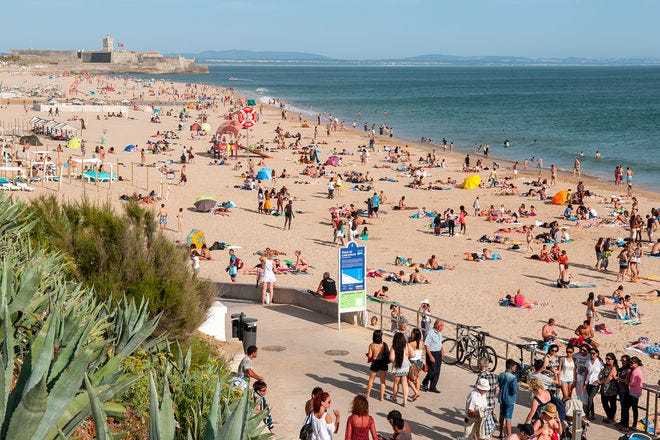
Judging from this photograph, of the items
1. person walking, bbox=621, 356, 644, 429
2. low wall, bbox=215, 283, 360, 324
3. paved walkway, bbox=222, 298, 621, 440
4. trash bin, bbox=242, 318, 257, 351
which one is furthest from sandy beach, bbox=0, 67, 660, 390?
trash bin, bbox=242, 318, 257, 351

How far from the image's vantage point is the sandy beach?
17.6m

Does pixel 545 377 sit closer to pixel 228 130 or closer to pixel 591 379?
pixel 591 379

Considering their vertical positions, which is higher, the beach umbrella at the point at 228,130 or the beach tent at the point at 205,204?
the beach umbrella at the point at 228,130

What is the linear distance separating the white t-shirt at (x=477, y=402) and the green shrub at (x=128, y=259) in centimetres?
343

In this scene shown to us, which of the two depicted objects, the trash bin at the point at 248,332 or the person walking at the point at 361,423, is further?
the trash bin at the point at 248,332

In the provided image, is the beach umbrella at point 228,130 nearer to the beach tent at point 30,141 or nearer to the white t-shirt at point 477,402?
the beach tent at point 30,141

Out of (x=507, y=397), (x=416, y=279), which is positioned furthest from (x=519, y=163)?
(x=507, y=397)

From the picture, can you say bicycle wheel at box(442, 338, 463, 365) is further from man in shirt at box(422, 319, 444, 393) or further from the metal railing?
man in shirt at box(422, 319, 444, 393)

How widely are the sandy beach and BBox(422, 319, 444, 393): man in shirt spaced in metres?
4.46

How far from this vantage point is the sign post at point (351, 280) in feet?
44.1

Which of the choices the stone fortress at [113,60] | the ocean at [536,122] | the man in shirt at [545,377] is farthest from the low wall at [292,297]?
the stone fortress at [113,60]

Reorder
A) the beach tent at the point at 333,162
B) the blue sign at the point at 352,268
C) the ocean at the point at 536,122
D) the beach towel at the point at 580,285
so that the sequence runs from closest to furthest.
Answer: the blue sign at the point at 352,268 → the beach towel at the point at 580,285 → the beach tent at the point at 333,162 → the ocean at the point at 536,122

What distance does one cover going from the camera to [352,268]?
13.6 m

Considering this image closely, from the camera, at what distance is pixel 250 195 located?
1224 inches
